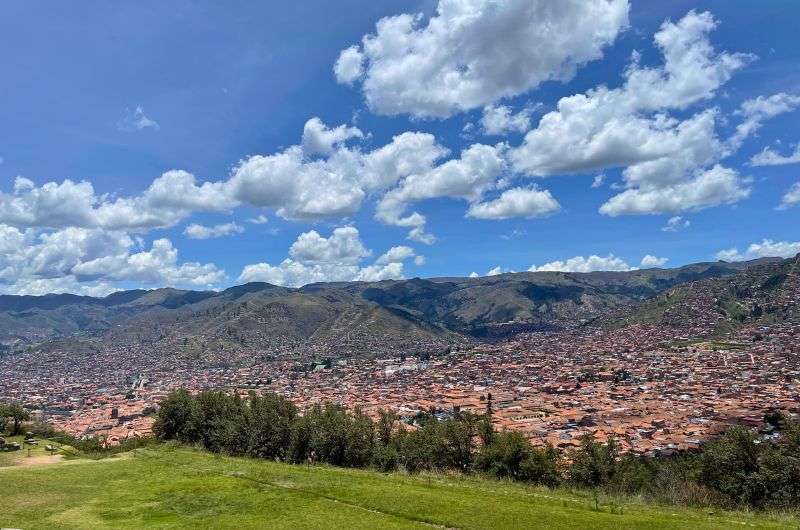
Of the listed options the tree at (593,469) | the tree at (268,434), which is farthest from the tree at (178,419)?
the tree at (593,469)

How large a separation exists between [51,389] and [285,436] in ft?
521

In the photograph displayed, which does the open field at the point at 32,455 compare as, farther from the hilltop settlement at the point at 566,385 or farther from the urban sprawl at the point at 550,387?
the hilltop settlement at the point at 566,385

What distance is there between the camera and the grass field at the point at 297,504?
12898 mm

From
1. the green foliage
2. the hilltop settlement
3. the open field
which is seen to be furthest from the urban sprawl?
the green foliage

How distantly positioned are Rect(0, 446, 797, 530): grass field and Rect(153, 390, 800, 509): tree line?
8.15 m

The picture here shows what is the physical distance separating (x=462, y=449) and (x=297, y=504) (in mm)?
17943

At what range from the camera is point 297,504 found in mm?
14773

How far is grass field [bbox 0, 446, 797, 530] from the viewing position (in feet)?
42.3

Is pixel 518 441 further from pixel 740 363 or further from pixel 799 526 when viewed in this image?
pixel 740 363

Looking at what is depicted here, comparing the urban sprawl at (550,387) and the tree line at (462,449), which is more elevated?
the tree line at (462,449)

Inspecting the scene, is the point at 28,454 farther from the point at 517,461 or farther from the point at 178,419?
the point at 517,461

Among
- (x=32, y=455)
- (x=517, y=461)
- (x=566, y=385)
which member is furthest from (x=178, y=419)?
(x=566, y=385)

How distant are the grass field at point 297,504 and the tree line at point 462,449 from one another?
815cm

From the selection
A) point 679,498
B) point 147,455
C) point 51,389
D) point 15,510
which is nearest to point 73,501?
point 15,510
